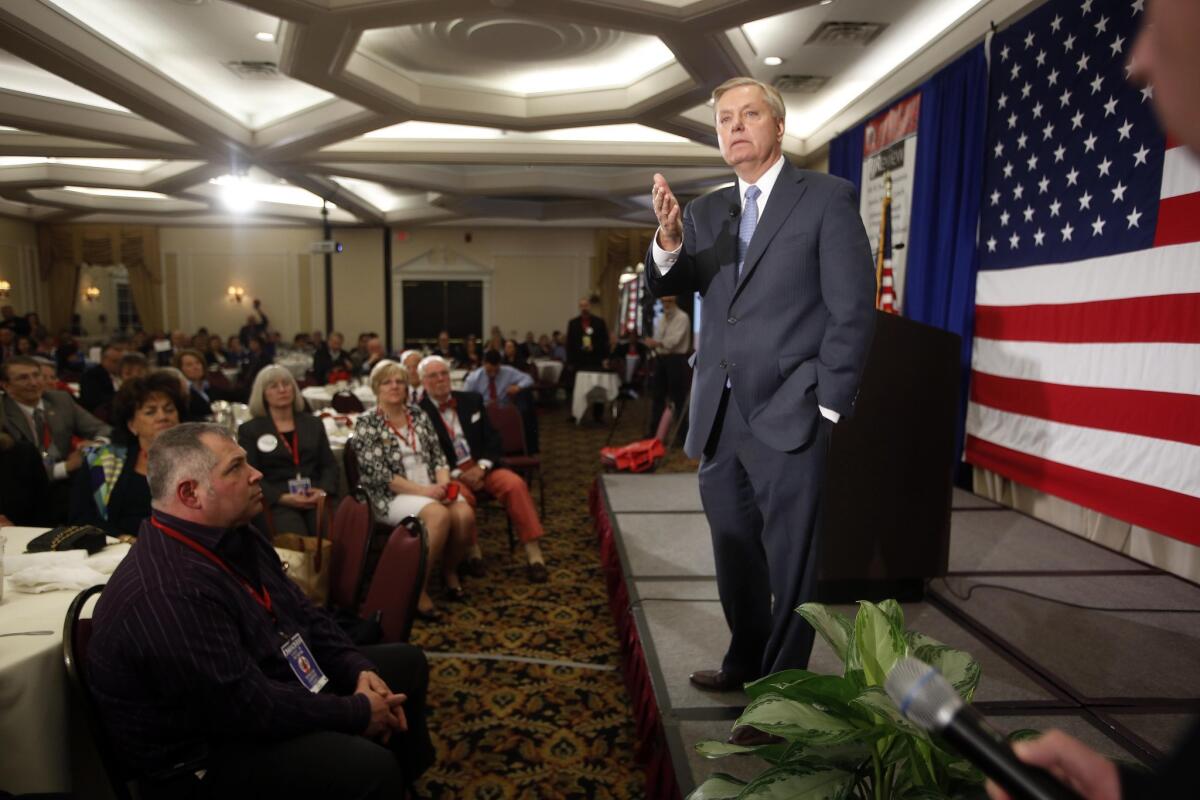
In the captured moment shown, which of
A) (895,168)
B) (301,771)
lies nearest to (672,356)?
(895,168)

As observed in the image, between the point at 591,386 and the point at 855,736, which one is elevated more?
the point at 855,736

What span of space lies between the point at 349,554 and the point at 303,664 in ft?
2.04

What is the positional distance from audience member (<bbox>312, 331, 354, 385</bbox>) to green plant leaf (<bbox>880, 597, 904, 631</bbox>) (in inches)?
357

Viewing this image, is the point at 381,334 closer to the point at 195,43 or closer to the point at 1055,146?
the point at 195,43

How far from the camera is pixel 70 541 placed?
7.23ft

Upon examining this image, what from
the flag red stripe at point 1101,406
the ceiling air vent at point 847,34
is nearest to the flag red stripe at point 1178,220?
the flag red stripe at point 1101,406

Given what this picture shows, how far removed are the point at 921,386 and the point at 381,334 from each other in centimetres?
1499

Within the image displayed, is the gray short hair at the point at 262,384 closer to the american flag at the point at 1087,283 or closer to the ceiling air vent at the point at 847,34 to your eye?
the american flag at the point at 1087,283

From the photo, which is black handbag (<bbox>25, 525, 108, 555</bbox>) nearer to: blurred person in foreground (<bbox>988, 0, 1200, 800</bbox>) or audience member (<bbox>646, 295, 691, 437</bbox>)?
blurred person in foreground (<bbox>988, 0, 1200, 800</bbox>)

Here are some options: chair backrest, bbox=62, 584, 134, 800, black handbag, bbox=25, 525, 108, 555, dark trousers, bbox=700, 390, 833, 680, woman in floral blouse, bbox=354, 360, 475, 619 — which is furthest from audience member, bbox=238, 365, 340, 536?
dark trousers, bbox=700, 390, 833, 680

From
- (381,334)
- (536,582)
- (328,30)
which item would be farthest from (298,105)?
(381,334)

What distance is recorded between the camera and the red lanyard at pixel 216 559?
1603 millimetres

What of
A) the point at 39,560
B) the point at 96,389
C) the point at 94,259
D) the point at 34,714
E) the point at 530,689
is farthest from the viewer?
the point at 94,259

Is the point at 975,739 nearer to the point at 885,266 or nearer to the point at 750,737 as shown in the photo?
the point at 750,737
